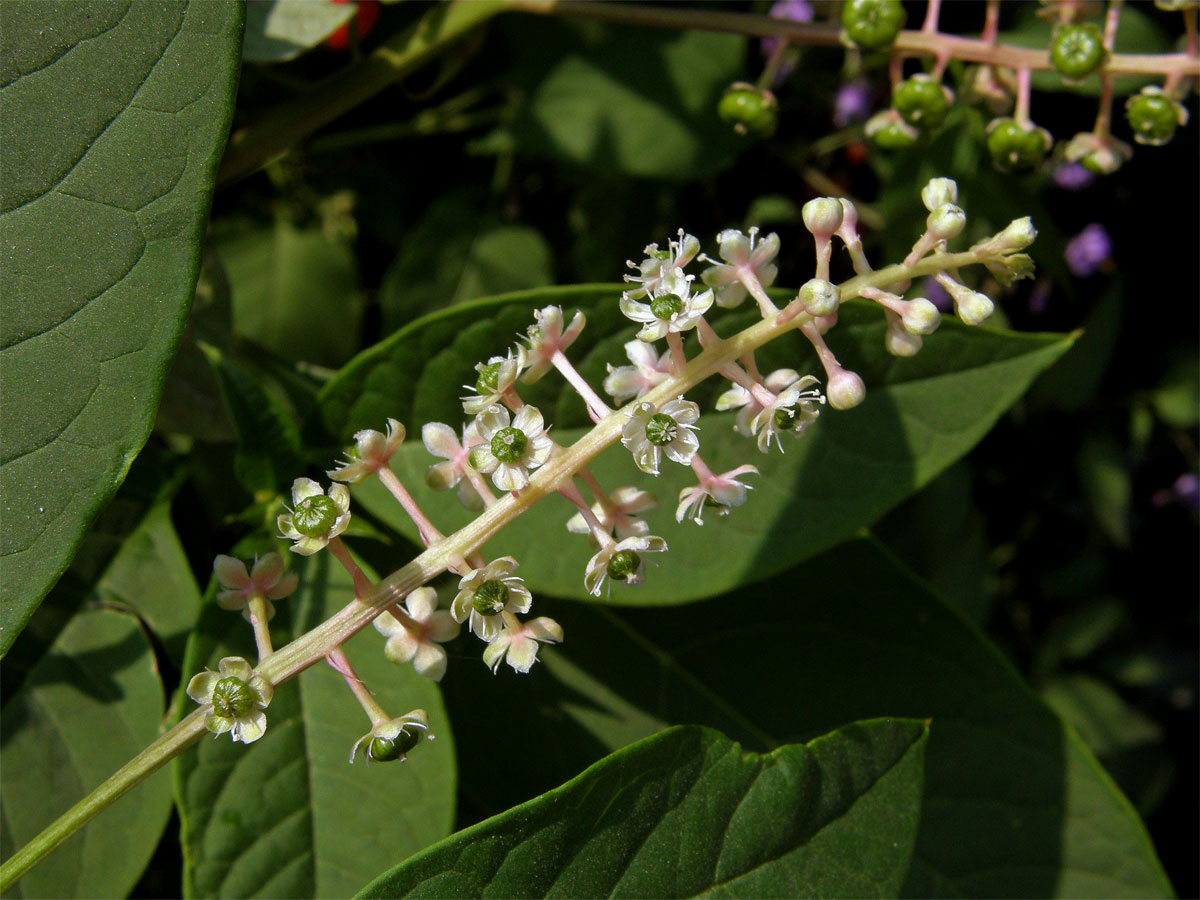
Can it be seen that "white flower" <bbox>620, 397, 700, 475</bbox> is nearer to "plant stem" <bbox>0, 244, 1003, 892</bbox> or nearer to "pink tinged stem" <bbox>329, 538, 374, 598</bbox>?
"plant stem" <bbox>0, 244, 1003, 892</bbox>

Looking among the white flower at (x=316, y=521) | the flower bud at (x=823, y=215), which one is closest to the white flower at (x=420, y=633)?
the white flower at (x=316, y=521)

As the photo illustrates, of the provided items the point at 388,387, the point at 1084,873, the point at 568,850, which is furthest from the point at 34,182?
the point at 1084,873

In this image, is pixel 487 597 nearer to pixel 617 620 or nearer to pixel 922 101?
pixel 617 620

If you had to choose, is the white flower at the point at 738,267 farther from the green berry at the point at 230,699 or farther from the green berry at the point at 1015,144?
the green berry at the point at 230,699

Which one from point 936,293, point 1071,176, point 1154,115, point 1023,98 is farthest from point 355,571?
point 1071,176

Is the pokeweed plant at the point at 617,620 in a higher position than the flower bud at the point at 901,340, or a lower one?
lower

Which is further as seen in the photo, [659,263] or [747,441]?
[747,441]

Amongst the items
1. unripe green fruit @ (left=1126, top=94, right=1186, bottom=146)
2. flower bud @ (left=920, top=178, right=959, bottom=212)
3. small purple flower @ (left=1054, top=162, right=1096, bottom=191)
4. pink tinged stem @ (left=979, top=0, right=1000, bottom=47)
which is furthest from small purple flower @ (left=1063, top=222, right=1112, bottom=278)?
flower bud @ (left=920, top=178, right=959, bottom=212)
